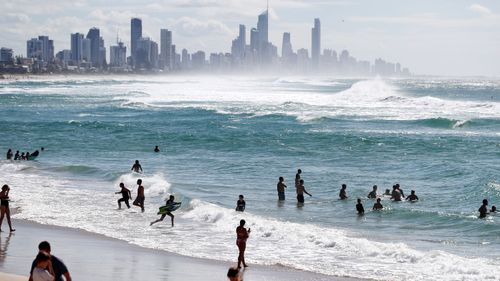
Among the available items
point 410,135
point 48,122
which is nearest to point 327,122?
point 410,135

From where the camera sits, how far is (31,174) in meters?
31.5

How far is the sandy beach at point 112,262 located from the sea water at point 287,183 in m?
0.75

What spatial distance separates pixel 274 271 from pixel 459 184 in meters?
15.8

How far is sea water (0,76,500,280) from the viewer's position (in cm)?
1741

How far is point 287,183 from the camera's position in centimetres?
3025

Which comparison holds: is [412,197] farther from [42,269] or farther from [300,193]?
[42,269]

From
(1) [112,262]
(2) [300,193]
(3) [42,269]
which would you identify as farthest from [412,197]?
(3) [42,269]

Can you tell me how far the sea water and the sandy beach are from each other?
75 cm

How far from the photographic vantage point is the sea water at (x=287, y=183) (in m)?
17.4

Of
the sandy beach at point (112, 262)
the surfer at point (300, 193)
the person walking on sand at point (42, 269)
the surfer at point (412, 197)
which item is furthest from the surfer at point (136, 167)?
the person walking on sand at point (42, 269)

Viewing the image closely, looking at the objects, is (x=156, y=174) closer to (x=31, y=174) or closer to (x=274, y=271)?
(x=31, y=174)

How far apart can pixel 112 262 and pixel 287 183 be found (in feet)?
50.9

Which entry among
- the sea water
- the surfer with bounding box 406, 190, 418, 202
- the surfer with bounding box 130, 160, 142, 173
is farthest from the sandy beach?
the surfer with bounding box 130, 160, 142, 173

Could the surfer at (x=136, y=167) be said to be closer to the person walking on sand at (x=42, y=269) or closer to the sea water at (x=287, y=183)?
the sea water at (x=287, y=183)
